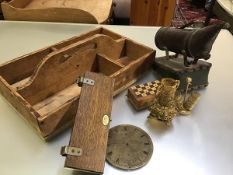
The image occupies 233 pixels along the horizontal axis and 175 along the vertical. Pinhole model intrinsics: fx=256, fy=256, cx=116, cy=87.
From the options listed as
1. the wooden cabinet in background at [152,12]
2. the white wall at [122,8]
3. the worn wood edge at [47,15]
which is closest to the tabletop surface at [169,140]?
the worn wood edge at [47,15]

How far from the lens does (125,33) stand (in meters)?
1.03

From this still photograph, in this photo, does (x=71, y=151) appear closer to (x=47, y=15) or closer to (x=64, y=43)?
(x=64, y=43)

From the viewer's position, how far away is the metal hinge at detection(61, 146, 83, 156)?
0.47 m

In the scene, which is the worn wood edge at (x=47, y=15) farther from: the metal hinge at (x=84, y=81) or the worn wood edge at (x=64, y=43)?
the metal hinge at (x=84, y=81)

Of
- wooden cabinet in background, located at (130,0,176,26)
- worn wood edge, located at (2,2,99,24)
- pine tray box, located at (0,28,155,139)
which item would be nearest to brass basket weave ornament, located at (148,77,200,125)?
pine tray box, located at (0,28,155,139)

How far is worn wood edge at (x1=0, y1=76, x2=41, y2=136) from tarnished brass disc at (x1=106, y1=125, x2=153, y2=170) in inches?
6.9

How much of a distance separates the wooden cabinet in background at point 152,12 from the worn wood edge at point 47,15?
→ 761 millimetres

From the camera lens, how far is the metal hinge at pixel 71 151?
1.54 feet

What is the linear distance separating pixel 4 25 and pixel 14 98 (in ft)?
1.90

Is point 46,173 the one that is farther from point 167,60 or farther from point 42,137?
point 167,60

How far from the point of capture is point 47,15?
1.09m

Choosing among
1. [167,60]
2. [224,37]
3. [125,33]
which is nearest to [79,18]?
[125,33]

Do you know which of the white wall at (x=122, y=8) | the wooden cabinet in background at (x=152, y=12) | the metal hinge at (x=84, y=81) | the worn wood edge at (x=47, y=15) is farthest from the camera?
the white wall at (x=122, y=8)

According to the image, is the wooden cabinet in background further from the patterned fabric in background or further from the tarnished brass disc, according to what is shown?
the tarnished brass disc
